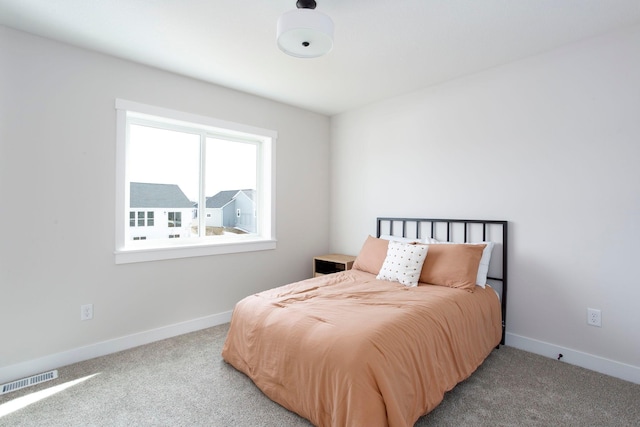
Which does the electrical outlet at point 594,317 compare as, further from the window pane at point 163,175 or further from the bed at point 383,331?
the window pane at point 163,175

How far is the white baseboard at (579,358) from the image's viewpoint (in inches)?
86.2

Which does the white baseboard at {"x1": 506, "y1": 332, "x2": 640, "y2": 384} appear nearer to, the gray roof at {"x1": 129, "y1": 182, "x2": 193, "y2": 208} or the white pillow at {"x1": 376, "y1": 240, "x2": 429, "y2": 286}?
the white pillow at {"x1": 376, "y1": 240, "x2": 429, "y2": 286}

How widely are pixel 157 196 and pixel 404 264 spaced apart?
2.34 m

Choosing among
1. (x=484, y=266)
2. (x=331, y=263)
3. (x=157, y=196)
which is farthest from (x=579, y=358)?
(x=157, y=196)

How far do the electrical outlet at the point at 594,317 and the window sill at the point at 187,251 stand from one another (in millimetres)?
2880

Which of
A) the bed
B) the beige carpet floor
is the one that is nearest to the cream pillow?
the bed

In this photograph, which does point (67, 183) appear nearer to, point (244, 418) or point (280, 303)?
point (280, 303)

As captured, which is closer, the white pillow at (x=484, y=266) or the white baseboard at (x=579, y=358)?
the white baseboard at (x=579, y=358)

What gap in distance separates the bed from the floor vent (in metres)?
1.19

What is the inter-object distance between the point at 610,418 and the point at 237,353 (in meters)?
2.25

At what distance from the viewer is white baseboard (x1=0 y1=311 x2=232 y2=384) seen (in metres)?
2.22

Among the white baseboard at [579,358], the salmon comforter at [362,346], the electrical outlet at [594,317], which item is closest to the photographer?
the salmon comforter at [362,346]

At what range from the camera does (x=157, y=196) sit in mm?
3012

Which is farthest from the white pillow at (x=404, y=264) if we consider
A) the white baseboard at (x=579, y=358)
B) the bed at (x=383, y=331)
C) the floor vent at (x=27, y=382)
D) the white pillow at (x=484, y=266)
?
the floor vent at (x=27, y=382)
